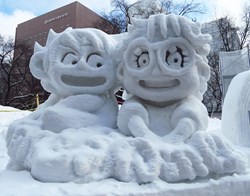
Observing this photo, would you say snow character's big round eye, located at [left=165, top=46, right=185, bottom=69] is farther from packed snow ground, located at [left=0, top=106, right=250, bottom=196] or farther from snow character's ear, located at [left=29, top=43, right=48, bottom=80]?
snow character's ear, located at [left=29, top=43, right=48, bottom=80]

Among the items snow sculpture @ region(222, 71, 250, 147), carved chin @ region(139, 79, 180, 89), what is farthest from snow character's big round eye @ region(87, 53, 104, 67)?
snow sculpture @ region(222, 71, 250, 147)

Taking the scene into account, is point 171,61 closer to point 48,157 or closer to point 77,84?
point 77,84

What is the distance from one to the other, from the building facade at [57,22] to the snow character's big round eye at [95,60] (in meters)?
16.6

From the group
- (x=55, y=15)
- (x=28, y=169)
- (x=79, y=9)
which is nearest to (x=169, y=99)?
(x=28, y=169)

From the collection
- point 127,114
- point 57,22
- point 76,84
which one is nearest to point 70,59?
point 76,84

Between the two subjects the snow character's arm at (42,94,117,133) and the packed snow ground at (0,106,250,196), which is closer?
the packed snow ground at (0,106,250,196)

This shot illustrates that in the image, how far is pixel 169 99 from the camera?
7.06ft

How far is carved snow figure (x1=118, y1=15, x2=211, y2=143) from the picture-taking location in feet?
6.68

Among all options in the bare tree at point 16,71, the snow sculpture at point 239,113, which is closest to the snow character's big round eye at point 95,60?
the snow sculpture at point 239,113

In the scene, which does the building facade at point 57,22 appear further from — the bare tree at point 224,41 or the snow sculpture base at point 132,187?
the snow sculpture base at point 132,187

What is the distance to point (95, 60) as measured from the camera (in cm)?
237

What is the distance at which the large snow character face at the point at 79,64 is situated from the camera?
7.55 ft

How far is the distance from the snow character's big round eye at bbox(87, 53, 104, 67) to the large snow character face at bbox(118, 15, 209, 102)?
0.87 ft

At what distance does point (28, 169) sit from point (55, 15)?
2135cm
